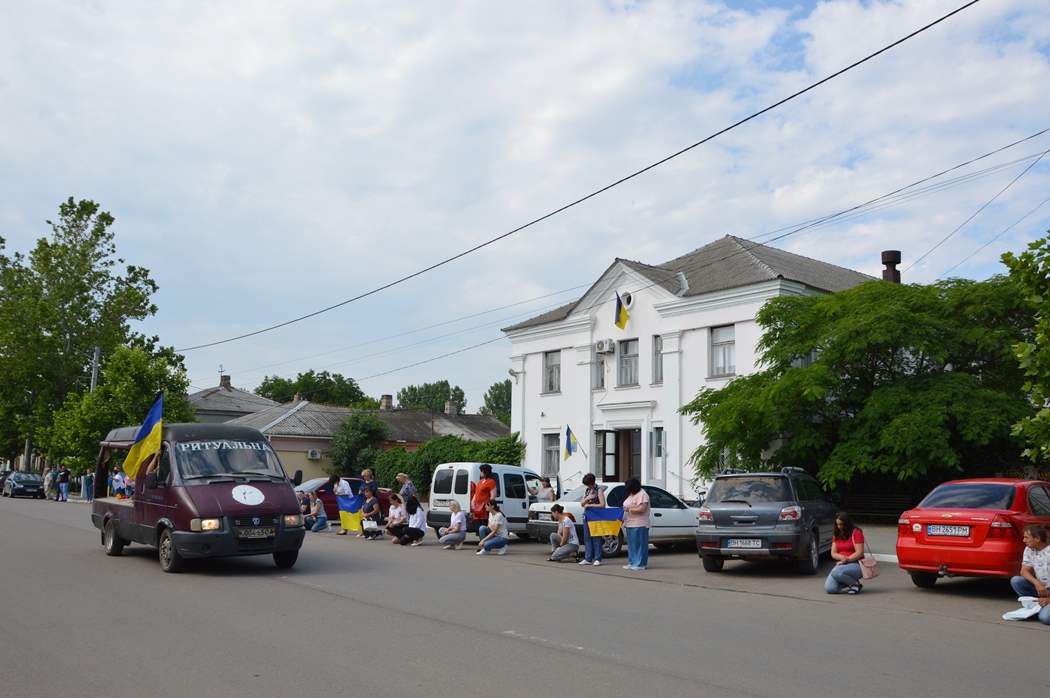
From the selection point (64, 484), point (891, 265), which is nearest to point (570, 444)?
point (891, 265)

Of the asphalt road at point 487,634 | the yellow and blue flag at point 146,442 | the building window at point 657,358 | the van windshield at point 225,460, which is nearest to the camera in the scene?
the asphalt road at point 487,634

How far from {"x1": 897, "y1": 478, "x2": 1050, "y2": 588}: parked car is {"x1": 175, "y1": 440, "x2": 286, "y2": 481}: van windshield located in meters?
9.50

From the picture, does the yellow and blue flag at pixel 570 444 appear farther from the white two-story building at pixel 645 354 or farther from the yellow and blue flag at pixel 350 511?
the yellow and blue flag at pixel 350 511

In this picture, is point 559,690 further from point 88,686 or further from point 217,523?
point 217,523

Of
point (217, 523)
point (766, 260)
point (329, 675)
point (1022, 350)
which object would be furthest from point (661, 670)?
point (766, 260)

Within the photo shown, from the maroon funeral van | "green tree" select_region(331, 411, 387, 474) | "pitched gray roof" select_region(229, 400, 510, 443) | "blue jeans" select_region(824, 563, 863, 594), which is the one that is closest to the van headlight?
the maroon funeral van

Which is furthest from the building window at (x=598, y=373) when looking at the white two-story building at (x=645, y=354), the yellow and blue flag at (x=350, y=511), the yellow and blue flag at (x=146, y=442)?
the yellow and blue flag at (x=146, y=442)

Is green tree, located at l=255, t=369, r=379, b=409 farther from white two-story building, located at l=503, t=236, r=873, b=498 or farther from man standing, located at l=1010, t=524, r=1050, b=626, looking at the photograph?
man standing, located at l=1010, t=524, r=1050, b=626

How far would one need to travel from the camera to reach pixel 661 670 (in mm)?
7262

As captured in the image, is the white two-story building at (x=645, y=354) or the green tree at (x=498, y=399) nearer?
the white two-story building at (x=645, y=354)

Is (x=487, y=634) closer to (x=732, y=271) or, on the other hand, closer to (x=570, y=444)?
(x=732, y=271)

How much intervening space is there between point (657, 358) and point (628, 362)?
4.89 ft

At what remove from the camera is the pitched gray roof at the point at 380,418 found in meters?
54.1

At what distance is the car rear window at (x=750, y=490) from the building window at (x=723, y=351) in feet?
53.1
